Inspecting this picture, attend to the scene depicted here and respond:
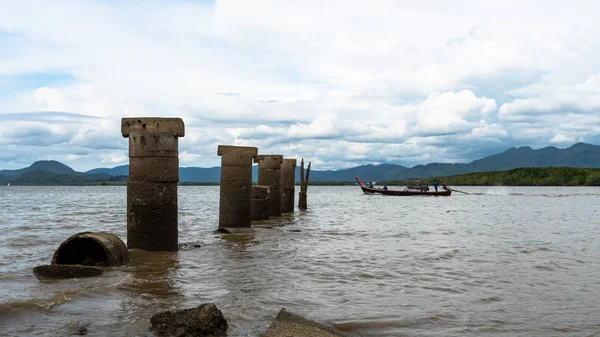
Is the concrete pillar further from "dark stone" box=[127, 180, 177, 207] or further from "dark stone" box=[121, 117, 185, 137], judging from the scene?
"dark stone" box=[127, 180, 177, 207]

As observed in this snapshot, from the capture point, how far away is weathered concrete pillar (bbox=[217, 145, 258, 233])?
1744cm

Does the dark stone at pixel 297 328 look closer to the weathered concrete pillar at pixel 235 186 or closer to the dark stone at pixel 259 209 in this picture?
the weathered concrete pillar at pixel 235 186

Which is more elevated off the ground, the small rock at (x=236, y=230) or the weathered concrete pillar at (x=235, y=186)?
the weathered concrete pillar at (x=235, y=186)

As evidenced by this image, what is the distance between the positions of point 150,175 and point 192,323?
612 cm

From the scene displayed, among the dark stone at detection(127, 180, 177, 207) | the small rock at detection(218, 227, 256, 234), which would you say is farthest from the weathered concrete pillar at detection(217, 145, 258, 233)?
the dark stone at detection(127, 180, 177, 207)

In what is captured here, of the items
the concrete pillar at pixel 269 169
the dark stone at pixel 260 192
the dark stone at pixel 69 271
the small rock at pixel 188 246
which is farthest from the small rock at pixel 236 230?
the dark stone at pixel 69 271

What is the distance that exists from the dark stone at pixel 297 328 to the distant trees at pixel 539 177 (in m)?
138

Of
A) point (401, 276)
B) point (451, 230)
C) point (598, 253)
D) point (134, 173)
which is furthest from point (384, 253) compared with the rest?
point (451, 230)

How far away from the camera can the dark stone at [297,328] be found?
5918 millimetres

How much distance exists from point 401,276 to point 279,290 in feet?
9.51

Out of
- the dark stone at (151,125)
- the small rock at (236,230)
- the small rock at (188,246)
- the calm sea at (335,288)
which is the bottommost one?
the calm sea at (335,288)

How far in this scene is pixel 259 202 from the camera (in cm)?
2331

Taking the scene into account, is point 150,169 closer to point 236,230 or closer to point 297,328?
point 236,230

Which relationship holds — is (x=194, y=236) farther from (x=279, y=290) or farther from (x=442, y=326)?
(x=442, y=326)
